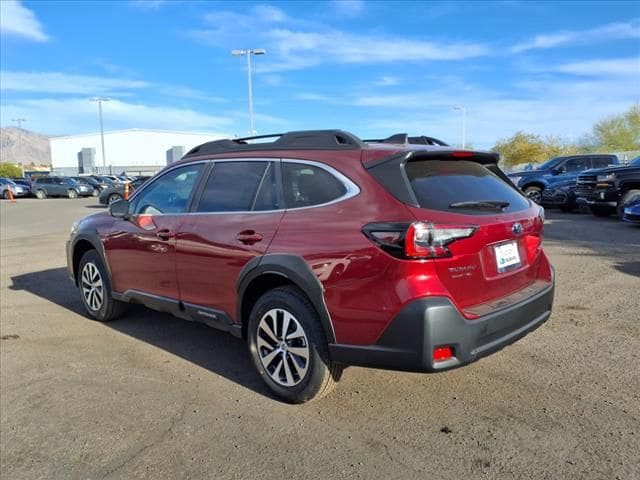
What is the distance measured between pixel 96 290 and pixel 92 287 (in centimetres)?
8

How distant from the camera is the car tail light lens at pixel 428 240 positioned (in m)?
2.75

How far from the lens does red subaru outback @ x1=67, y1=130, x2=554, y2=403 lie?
2.80 metres

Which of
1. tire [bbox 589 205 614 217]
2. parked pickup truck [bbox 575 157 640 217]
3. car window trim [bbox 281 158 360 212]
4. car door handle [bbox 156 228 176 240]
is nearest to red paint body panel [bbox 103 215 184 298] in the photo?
car door handle [bbox 156 228 176 240]

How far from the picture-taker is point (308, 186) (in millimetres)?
3355

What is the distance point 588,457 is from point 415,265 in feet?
4.46

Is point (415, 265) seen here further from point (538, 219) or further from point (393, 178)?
point (538, 219)

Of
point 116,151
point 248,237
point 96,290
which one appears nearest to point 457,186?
point 248,237

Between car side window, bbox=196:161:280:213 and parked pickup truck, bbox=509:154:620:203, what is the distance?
1352 cm

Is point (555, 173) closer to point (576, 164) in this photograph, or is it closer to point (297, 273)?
point (576, 164)

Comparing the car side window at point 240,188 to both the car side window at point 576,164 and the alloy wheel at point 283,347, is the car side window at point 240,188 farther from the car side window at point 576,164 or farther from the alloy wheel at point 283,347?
the car side window at point 576,164

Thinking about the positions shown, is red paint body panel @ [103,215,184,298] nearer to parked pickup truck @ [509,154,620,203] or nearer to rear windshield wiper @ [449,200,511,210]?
rear windshield wiper @ [449,200,511,210]

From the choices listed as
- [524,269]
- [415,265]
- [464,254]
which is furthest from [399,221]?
[524,269]

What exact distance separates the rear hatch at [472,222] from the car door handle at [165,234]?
1970 millimetres

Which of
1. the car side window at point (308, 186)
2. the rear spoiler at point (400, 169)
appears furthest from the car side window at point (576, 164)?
the car side window at point (308, 186)
